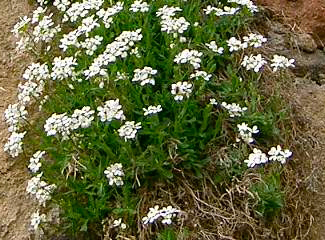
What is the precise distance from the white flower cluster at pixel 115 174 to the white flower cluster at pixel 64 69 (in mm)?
349

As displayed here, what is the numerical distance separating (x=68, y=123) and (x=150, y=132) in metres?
0.24

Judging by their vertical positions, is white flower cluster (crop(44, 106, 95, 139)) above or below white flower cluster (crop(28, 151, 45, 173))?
above

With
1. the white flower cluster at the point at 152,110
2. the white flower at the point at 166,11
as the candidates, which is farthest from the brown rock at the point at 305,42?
the white flower cluster at the point at 152,110

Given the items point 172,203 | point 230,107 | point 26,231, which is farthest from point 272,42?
point 26,231

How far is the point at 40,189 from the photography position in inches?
101

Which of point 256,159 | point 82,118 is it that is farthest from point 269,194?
point 82,118

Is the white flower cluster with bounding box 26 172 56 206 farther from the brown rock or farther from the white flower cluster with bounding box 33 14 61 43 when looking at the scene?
the brown rock

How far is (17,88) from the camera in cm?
307

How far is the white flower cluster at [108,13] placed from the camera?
2.76m

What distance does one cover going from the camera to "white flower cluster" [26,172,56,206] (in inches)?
101

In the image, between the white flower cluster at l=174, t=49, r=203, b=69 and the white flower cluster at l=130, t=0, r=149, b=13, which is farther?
the white flower cluster at l=130, t=0, r=149, b=13

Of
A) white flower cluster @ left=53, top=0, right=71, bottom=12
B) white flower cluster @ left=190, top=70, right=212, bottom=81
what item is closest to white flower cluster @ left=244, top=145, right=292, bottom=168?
white flower cluster @ left=190, top=70, right=212, bottom=81

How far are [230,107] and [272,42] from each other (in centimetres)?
66

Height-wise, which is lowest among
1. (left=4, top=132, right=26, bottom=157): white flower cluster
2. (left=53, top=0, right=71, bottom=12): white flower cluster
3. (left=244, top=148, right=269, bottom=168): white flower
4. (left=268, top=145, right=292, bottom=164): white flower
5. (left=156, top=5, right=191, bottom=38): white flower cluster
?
(left=268, top=145, right=292, bottom=164): white flower
